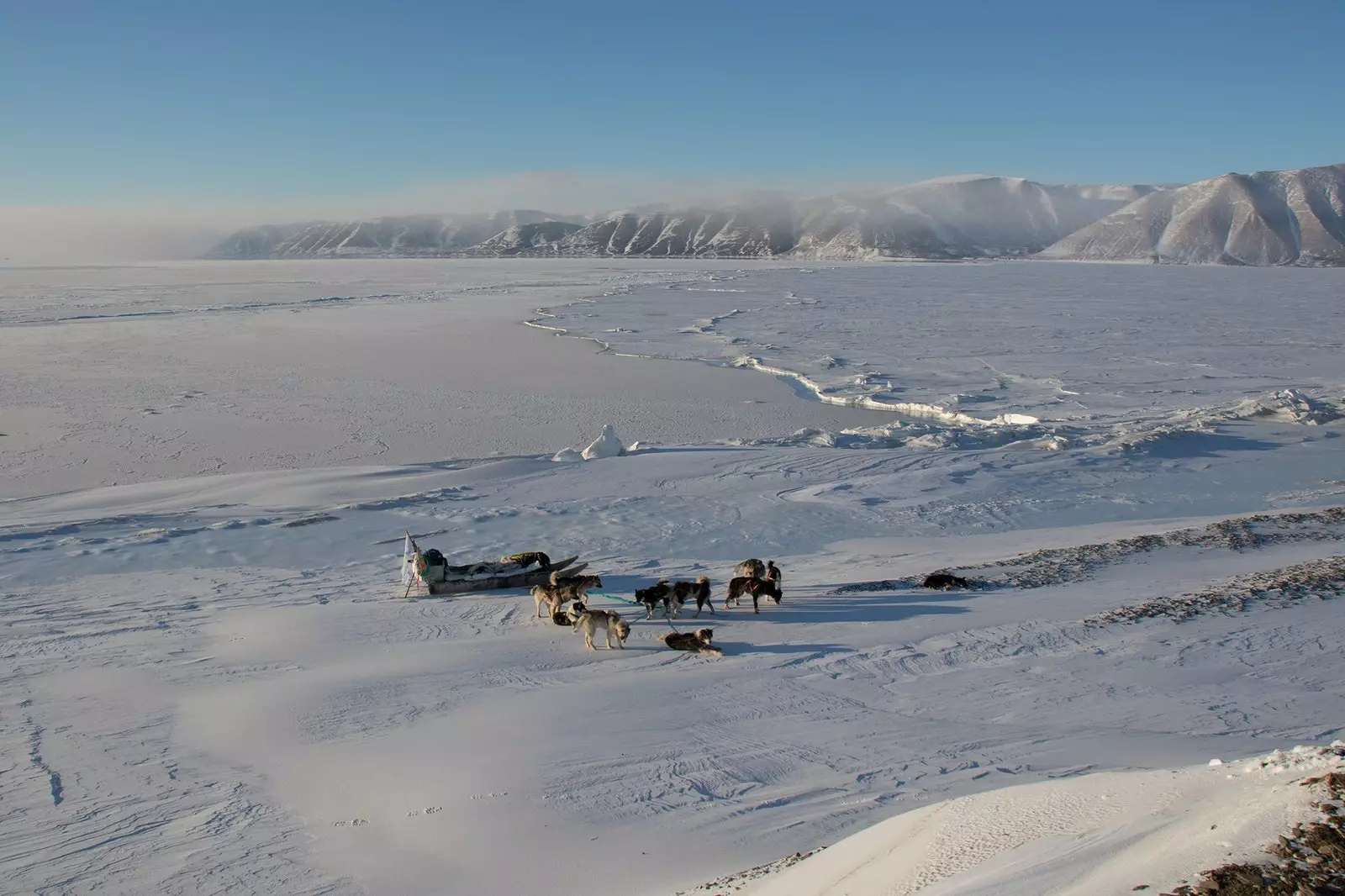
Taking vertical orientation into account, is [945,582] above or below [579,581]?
below

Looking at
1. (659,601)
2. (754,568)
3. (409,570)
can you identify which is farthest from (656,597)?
(409,570)

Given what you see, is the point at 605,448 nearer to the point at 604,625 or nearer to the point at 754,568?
the point at 754,568

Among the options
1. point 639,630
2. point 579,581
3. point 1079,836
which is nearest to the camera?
point 1079,836

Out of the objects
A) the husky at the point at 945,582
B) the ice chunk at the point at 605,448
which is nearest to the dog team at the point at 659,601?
the husky at the point at 945,582

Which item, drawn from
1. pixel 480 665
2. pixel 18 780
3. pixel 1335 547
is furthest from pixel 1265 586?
pixel 18 780

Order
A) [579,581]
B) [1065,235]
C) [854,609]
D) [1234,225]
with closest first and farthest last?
1. [579,581]
2. [854,609]
3. [1234,225]
4. [1065,235]

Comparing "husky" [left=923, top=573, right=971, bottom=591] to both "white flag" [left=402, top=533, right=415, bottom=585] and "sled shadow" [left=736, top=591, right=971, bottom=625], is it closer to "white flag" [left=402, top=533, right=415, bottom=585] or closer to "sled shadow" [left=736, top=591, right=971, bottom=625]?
"sled shadow" [left=736, top=591, right=971, bottom=625]

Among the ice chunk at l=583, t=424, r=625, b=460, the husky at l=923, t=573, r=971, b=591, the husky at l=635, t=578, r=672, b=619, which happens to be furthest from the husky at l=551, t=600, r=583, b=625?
the ice chunk at l=583, t=424, r=625, b=460
